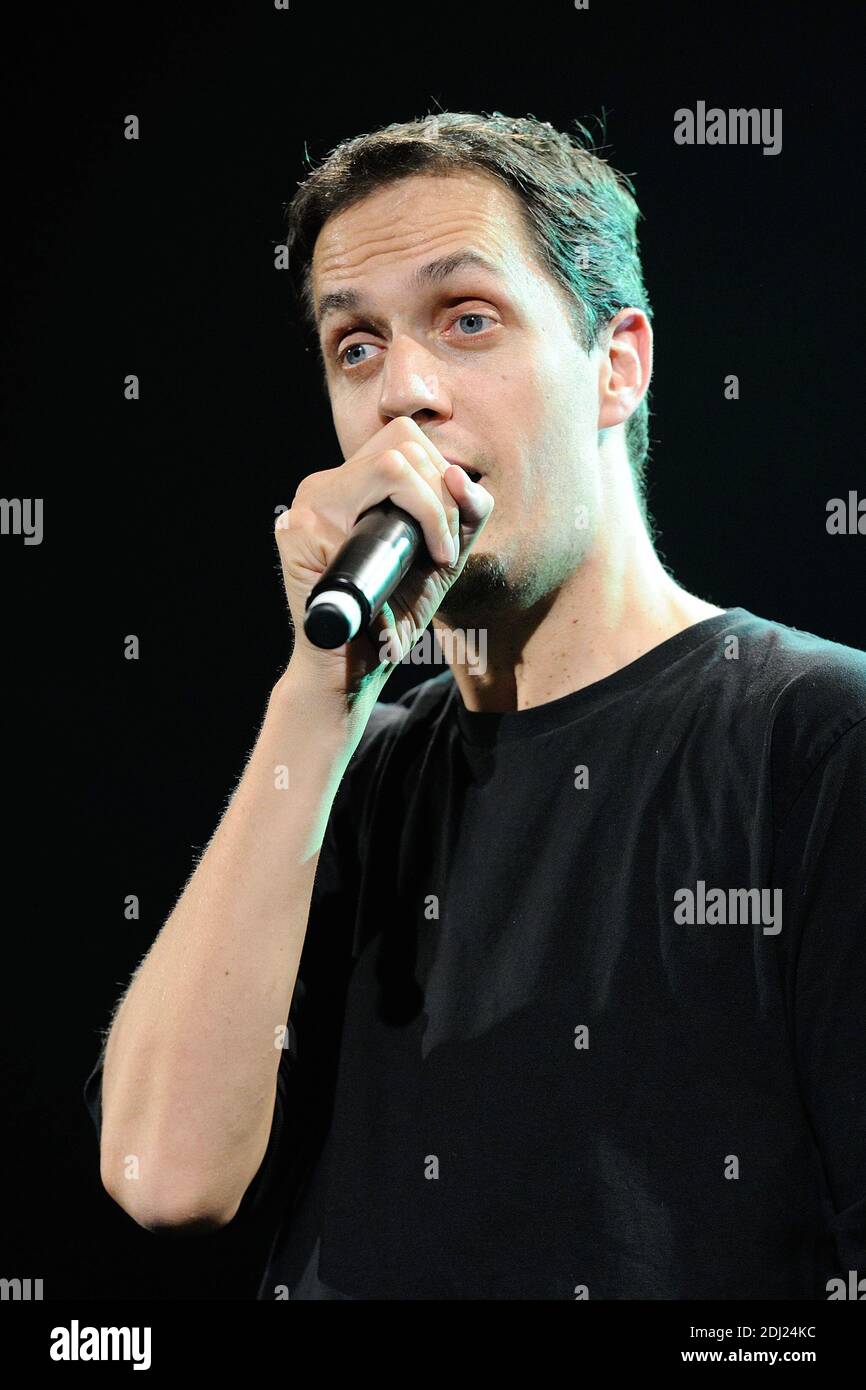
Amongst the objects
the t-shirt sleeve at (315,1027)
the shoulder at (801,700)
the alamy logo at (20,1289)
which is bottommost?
the alamy logo at (20,1289)

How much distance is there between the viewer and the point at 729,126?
1572 mm

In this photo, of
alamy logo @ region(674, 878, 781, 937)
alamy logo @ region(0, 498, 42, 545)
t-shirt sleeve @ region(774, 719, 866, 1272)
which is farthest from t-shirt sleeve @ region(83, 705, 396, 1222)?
alamy logo @ region(0, 498, 42, 545)

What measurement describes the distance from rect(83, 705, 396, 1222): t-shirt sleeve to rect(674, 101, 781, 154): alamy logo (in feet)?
3.16

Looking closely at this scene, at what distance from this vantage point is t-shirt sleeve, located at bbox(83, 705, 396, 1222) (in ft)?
4.30

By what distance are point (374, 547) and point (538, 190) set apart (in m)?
0.68

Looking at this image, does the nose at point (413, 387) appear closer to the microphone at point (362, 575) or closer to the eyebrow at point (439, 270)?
the eyebrow at point (439, 270)

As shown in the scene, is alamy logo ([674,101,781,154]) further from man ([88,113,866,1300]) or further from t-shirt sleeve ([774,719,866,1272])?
t-shirt sleeve ([774,719,866,1272])

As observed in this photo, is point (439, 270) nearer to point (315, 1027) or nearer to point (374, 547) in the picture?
point (374, 547)

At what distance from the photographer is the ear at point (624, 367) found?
142 centimetres

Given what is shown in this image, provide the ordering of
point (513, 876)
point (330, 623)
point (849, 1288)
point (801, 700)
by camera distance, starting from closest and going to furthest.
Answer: point (330, 623) < point (849, 1288) < point (801, 700) < point (513, 876)
